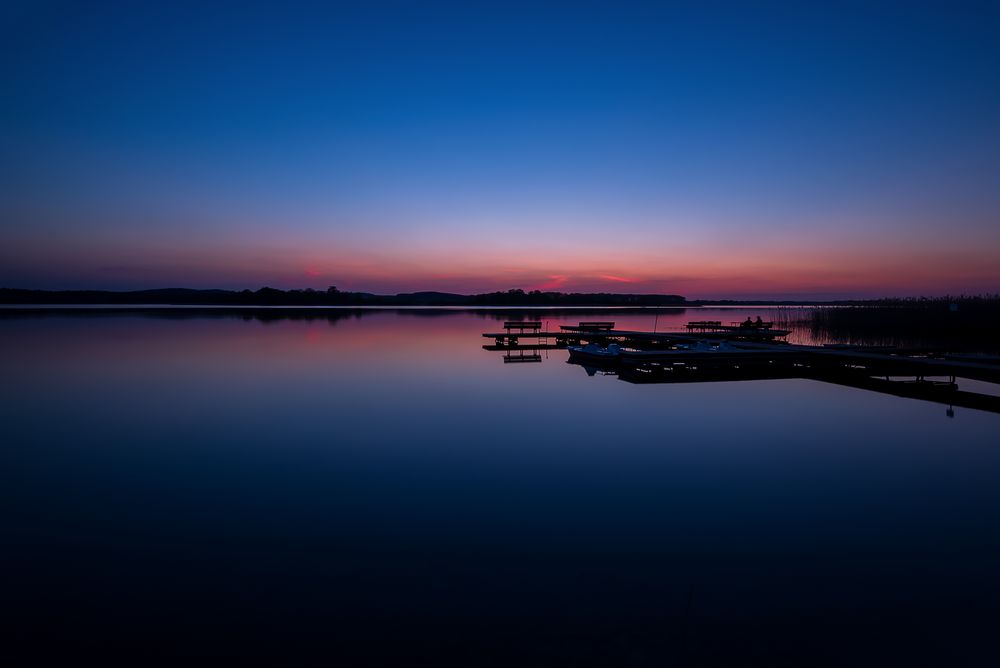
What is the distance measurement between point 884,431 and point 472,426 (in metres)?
8.03

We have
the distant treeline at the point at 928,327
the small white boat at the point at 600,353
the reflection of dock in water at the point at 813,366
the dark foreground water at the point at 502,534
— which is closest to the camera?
the dark foreground water at the point at 502,534

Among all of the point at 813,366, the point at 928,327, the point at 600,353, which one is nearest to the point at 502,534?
the point at 600,353

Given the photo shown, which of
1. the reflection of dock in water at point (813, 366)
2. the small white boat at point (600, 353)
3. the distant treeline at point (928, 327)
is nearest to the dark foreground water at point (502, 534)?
the reflection of dock in water at point (813, 366)

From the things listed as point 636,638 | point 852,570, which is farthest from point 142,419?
point 852,570

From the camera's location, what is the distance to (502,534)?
19.1ft

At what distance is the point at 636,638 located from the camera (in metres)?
3.99

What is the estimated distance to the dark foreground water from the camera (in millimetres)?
4012

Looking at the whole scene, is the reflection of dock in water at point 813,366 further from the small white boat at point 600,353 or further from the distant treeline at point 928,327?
the distant treeline at point 928,327

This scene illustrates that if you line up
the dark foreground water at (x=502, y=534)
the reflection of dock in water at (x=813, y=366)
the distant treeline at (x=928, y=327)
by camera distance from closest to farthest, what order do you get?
the dark foreground water at (x=502, y=534) < the reflection of dock in water at (x=813, y=366) < the distant treeline at (x=928, y=327)

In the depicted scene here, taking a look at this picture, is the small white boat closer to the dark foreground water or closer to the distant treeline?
the dark foreground water

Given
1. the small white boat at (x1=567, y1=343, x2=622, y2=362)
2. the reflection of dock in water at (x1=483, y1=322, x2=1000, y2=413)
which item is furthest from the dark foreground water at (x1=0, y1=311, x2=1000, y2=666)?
the small white boat at (x1=567, y1=343, x2=622, y2=362)

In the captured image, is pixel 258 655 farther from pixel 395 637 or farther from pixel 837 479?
pixel 837 479

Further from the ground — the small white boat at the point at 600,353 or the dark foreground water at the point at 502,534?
the small white boat at the point at 600,353

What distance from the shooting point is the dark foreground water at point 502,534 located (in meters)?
4.01
